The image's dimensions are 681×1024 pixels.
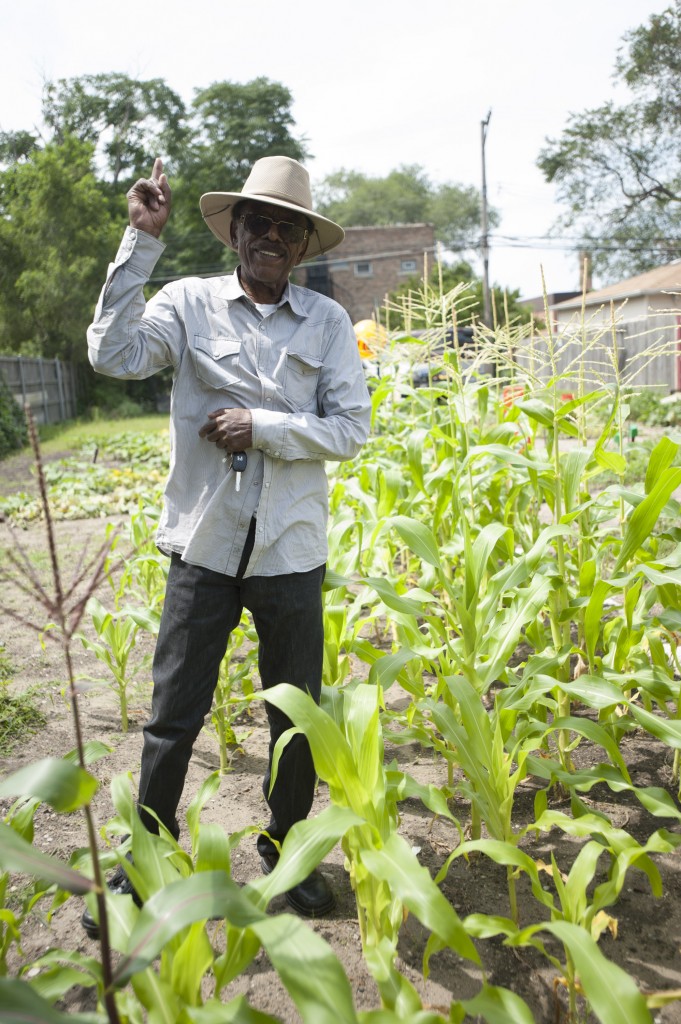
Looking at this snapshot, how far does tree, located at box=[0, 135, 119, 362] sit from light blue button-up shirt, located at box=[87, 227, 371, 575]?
929 inches

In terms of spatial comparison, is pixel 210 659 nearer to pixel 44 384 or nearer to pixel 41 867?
pixel 41 867

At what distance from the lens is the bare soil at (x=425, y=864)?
189 cm

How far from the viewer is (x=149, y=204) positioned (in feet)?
6.93

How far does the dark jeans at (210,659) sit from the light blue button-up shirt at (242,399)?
74 mm

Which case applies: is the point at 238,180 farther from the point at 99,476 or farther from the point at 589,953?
the point at 589,953

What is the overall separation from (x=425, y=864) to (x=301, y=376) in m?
1.43

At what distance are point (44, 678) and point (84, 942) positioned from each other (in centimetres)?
209

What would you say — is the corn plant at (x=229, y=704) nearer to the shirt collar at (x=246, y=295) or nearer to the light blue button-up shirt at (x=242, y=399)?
the light blue button-up shirt at (x=242, y=399)

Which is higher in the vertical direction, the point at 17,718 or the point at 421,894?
the point at 421,894

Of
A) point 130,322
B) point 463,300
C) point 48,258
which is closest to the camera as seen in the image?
point 130,322

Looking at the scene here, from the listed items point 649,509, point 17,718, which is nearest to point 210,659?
point 649,509

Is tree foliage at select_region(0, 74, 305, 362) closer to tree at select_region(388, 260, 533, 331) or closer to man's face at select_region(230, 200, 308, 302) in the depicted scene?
tree at select_region(388, 260, 533, 331)

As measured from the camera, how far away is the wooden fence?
56.4 ft

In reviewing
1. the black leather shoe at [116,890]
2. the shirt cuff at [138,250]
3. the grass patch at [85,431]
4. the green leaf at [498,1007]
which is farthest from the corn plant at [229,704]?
the grass patch at [85,431]
